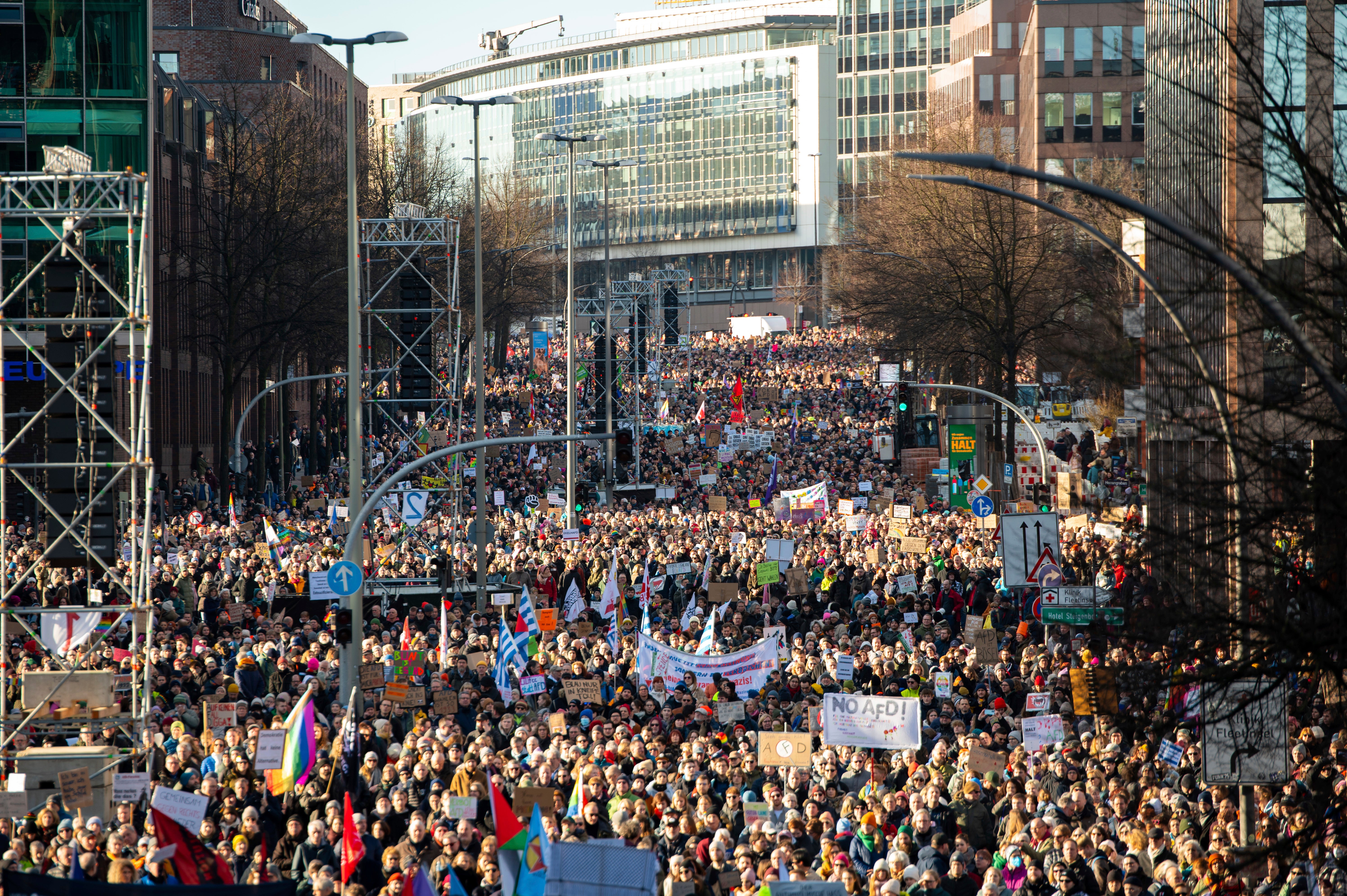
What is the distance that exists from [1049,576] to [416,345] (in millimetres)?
14800

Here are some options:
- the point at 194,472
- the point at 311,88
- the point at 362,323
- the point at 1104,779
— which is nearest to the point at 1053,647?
the point at 1104,779

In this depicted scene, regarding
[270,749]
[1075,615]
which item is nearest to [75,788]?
[270,749]

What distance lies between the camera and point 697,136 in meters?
143

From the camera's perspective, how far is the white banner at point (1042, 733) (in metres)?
15.7

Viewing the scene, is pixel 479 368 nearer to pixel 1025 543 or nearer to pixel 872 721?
pixel 1025 543

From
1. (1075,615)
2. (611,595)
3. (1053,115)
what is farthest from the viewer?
(1053,115)

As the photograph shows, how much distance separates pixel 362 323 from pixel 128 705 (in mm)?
33654

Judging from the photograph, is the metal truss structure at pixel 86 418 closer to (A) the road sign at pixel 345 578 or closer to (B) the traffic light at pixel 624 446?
(A) the road sign at pixel 345 578

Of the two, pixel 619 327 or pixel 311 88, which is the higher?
pixel 311 88

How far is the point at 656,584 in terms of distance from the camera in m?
29.0

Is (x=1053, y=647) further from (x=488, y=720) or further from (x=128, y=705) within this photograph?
(x=128, y=705)

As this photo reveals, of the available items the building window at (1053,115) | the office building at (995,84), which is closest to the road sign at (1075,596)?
the office building at (995,84)

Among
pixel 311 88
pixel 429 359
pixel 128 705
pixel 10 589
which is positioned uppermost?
pixel 311 88

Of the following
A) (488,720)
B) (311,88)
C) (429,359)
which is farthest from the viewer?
(311,88)
